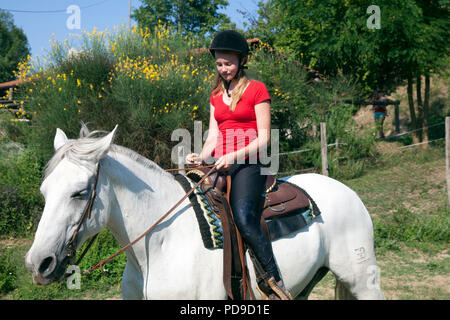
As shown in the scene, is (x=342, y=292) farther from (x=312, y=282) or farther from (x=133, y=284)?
(x=133, y=284)

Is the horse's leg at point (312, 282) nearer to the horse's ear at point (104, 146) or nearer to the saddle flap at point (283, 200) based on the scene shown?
the saddle flap at point (283, 200)

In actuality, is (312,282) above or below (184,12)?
below

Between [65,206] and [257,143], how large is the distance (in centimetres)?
131

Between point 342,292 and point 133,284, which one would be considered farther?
point 342,292

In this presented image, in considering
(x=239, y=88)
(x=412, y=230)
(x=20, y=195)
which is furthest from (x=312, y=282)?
(x=20, y=195)

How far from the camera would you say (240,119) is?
274 cm

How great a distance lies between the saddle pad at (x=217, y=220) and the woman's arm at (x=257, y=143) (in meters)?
0.30

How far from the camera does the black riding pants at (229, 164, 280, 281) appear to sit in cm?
256

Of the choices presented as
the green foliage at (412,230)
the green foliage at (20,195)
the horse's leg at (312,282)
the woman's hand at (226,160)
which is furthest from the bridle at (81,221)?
the green foliage at (20,195)

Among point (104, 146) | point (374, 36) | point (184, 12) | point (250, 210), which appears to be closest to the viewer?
point (104, 146)

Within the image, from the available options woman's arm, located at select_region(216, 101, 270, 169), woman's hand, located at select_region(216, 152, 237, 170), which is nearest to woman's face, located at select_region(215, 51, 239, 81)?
woman's arm, located at select_region(216, 101, 270, 169)

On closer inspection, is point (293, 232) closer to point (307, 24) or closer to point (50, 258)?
point (50, 258)

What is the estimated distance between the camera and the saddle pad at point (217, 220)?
8.32 feet

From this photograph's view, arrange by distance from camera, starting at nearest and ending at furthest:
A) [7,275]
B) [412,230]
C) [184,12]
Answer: [7,275] < [412,230] < [184,12]
